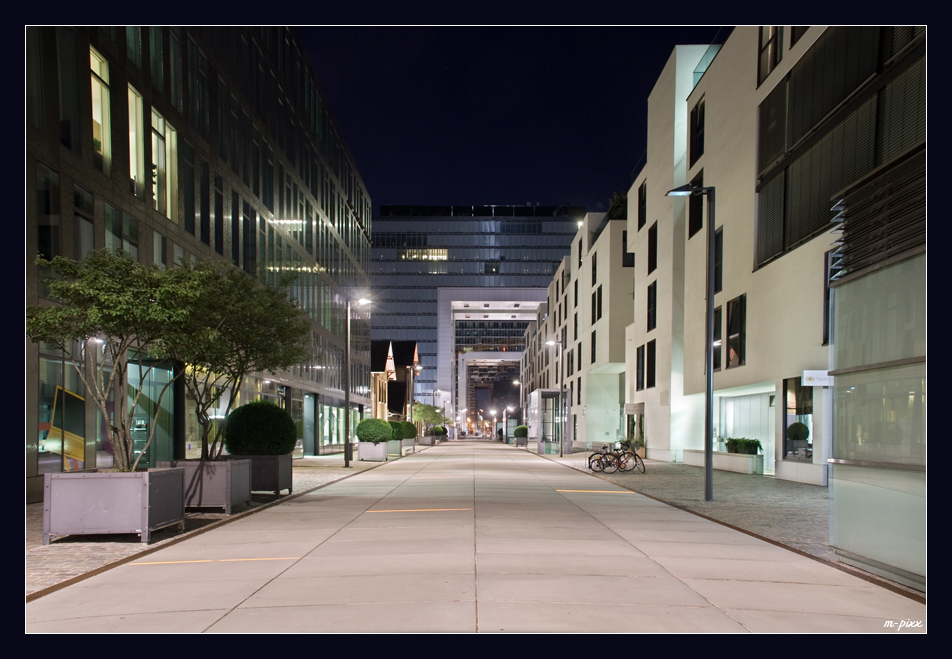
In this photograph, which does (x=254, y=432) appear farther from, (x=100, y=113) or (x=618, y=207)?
(x=618, y=207)

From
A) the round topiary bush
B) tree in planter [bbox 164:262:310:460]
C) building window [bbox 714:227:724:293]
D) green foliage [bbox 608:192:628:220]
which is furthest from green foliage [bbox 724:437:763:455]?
green foliage [bbox 608:192:628:220]

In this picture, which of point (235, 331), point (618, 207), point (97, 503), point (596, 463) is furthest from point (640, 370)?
point (97, 503)

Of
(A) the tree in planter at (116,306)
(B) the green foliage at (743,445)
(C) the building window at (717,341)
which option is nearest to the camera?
(A) the tree in planter at (116,306)

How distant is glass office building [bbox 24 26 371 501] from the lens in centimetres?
1697

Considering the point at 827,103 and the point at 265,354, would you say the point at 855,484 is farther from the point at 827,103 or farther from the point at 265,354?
the point at 827,103

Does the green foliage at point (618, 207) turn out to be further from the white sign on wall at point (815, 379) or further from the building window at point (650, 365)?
the white sign on wall at point (815, 379)

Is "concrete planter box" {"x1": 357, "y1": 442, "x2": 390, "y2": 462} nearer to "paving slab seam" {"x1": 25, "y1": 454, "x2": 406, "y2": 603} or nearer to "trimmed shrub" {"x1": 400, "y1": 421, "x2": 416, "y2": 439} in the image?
"trimmed shrub" {"x1": 400, "y1": 421, "x2": 416, "y2": 439}

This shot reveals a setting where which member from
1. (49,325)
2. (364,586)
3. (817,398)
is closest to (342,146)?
(817,398)

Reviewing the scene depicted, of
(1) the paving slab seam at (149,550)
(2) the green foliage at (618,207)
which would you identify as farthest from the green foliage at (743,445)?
(2) the green foliage at (618,207)

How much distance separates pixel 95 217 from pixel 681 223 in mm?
27115

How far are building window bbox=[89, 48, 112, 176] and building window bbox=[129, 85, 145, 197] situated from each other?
4.37 feet

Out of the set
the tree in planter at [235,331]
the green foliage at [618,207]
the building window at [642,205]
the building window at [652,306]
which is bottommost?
the tree in planter at [235,331]

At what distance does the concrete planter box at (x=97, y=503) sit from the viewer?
1112 centimetres

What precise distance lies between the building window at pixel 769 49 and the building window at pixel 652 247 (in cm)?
1462
